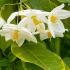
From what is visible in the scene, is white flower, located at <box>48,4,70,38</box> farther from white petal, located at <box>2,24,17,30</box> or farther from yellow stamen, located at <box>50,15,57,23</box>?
white petal, located at <box>2,24,17,30</box>

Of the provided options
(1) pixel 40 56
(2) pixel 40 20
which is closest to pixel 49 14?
(2) pixel 40 20

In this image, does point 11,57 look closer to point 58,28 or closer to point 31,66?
point 31,66

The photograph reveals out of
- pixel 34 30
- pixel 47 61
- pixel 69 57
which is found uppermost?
pixel 34 30

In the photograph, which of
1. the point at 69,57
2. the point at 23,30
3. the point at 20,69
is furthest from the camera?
the point at 69,57

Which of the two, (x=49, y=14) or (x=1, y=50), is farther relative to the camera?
(x=1, y=50)

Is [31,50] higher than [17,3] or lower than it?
lower

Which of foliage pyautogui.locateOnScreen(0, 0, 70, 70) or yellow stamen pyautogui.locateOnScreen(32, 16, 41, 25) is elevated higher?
yellow stamen pyautogui.locateOnScreen(32, 16, 41, 25)

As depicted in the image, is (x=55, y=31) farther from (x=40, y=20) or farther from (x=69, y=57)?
(x=69, y=57)

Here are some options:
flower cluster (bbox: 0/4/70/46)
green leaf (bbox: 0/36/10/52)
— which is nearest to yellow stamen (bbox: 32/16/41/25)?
flower cluster (bbox: 0/4/70/46)

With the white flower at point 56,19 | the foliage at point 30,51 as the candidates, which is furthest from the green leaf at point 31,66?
the white flower at point 56,19
